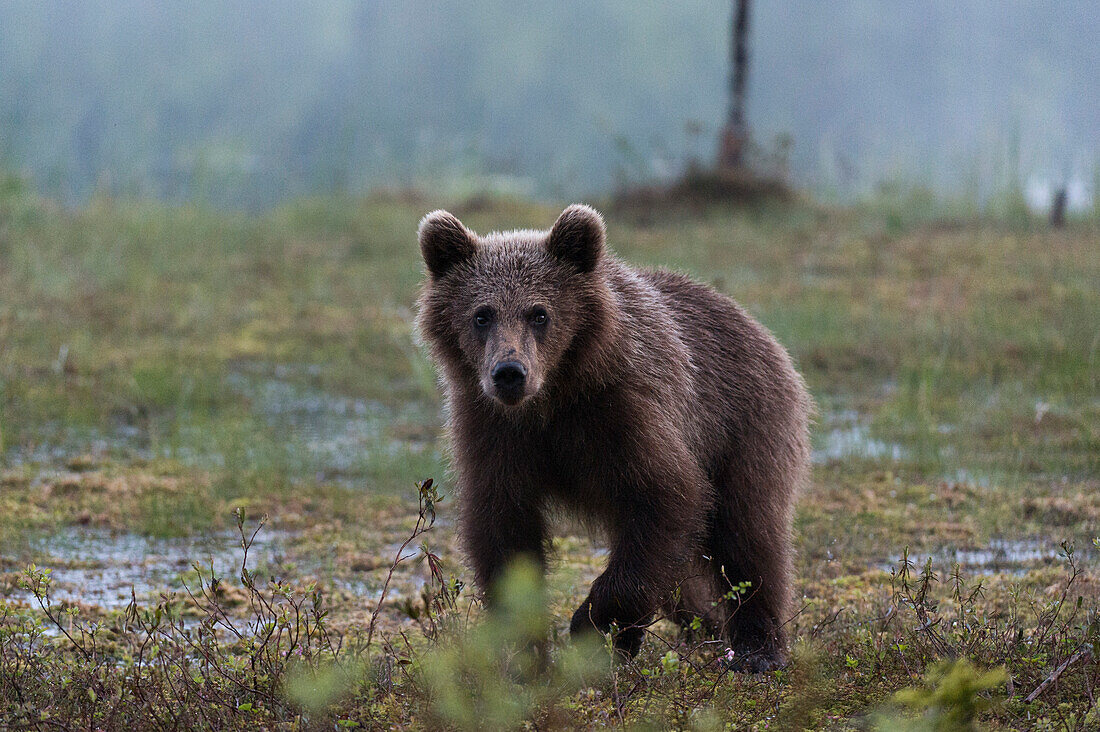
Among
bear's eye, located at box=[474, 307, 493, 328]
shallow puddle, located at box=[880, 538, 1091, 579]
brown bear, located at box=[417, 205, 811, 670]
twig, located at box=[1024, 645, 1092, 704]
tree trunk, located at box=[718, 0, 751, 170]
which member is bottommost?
shallow puddle, located at box=[880, 538, 1091, 579]

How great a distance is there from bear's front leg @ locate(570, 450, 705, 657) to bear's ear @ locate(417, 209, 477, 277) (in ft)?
4.07

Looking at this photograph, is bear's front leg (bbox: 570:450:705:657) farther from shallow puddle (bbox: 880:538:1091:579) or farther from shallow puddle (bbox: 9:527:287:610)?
shallow puddle (bbox: 9:527:287:610)

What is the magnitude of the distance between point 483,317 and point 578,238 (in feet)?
1.79

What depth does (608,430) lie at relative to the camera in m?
4.58

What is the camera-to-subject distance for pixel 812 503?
23.7 feet

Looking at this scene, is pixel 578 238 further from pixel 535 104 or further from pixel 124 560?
pixel 535 104

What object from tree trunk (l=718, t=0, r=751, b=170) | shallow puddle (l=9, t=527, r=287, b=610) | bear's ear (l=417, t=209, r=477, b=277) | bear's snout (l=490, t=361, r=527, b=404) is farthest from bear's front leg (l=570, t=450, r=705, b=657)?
tree trunk (l=718, t=0, r=751, b=170)

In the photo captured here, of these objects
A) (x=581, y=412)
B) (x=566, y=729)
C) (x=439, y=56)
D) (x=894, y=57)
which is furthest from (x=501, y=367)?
(x=894, y=57)

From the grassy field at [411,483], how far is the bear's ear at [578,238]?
115cm

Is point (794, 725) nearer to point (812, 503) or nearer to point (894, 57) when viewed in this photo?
point (812, 503)

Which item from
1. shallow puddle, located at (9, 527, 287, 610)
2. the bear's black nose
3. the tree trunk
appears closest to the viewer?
the bear's black nose

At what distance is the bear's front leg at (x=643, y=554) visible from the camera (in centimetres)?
449

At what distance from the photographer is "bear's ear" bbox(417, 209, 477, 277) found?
4.89 meters

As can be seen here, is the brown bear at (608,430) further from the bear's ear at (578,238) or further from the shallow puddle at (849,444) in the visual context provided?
the shallow puddle at (849,444)
